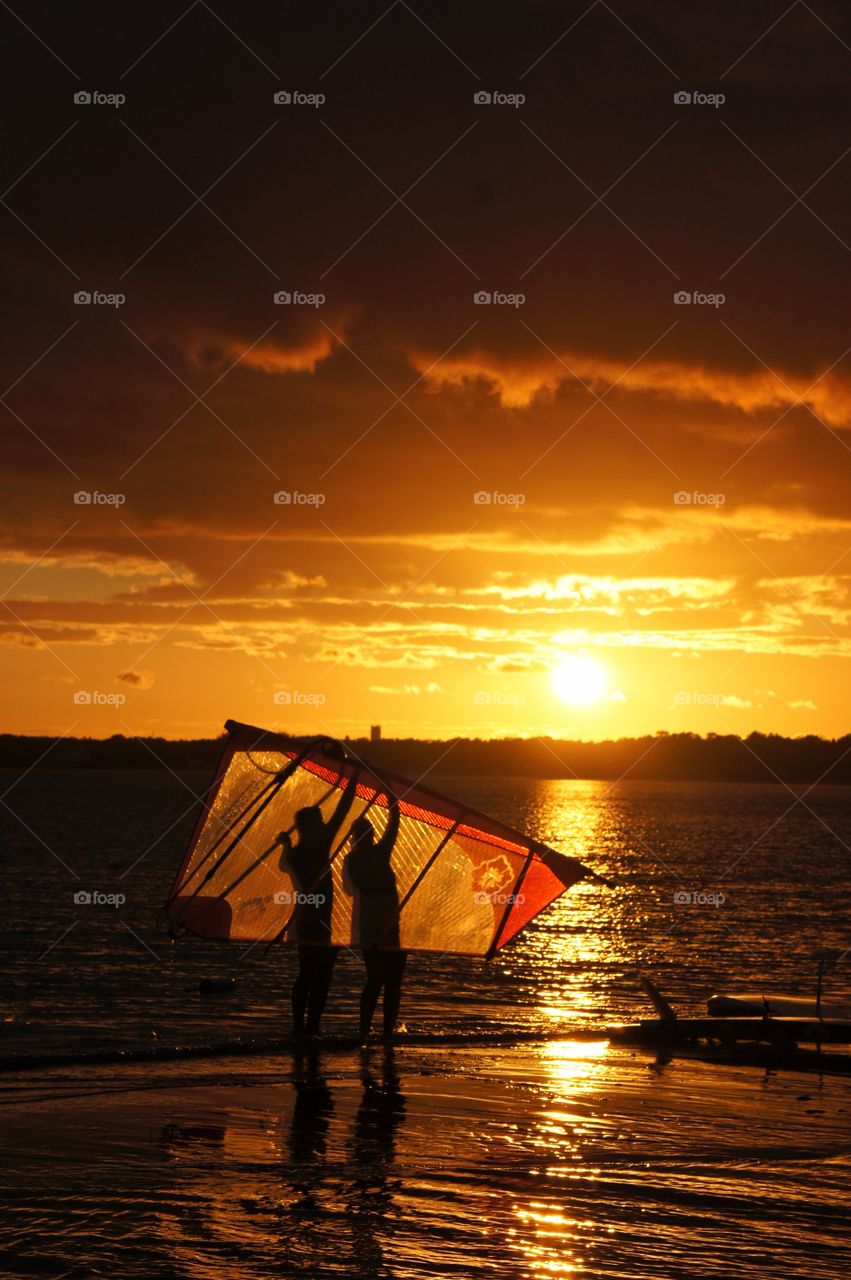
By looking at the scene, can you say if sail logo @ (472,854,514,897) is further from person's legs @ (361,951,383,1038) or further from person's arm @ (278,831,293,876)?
person's arm @ (278,831,293,876)

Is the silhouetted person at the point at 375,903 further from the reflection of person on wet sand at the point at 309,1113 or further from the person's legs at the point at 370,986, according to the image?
the reflection of person on wet sand at the point at 309,1113

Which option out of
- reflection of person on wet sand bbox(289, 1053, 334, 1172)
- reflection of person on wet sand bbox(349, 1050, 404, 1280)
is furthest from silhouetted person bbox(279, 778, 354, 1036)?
reflection of person on wet sand bbox(349, 1050, 404, 1280)

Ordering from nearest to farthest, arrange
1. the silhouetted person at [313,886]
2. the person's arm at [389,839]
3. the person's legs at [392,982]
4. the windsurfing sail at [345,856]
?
the silhouetted person at [313,886], the person's arm at [389,839], the person's legs at [392,982], the windsurfing sail at [345,856]

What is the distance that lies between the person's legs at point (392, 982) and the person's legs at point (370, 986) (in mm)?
91

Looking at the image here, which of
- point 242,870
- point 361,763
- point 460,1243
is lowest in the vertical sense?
point 460,1243

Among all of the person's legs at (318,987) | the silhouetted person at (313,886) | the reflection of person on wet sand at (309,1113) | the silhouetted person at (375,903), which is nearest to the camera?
the reflection of person on wet sand at (309,1113)

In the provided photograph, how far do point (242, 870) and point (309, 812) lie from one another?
6.84 feet

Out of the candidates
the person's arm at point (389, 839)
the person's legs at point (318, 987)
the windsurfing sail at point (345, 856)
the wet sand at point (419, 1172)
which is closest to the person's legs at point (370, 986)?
the person's legs at point (318, 987)

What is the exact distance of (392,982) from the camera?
55.4ft

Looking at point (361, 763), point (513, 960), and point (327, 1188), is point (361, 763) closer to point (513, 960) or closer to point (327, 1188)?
point (327, 1188)

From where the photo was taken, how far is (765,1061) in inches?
645

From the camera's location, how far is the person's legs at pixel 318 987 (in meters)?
16.5

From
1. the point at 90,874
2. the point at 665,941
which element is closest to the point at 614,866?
the point at 90,874

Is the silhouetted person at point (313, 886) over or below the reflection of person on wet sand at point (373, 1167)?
over
